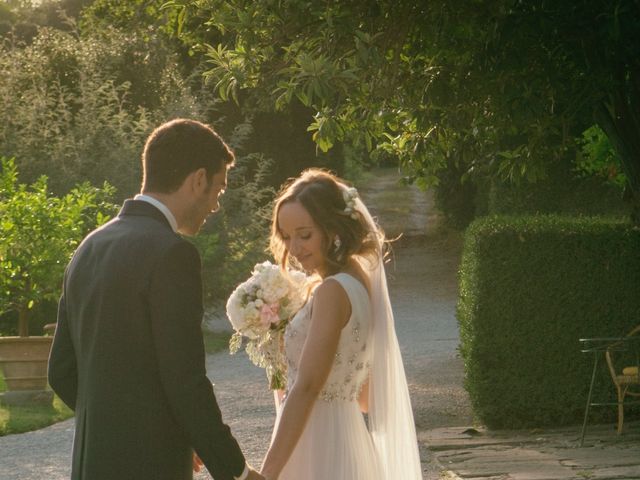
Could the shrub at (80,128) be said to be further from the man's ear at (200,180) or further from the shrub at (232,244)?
the man's ear at (200,180)

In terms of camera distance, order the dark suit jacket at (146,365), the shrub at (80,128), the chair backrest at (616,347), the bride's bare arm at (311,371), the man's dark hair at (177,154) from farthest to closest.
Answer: the shrub at (80,128)
the chair backrest at (616,347)
the bride's bare arm at (311,371)
the man's dark hair at (177,154)
the dark suit jacket at (146,365)

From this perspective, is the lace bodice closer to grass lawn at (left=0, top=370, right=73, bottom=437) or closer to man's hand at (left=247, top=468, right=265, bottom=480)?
man's hand at (left=247, top=468, right=265, bottom=480)

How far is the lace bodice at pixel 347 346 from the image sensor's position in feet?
13.3

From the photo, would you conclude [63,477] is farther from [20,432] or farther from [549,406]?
[549,406]

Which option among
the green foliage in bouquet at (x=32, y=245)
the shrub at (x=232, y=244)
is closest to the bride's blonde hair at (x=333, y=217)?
the green foliage in bouquet at (x=32, y=245)

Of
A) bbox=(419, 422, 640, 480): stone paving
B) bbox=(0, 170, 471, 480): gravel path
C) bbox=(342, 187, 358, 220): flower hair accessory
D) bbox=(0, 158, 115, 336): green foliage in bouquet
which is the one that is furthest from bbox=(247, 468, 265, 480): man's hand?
bbox=(0, 158, 115, 336): green foliage in bouquet

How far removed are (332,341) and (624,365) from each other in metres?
6.20

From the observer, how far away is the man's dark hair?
357 centimetres

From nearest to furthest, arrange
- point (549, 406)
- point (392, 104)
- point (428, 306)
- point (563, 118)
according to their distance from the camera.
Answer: point (563, 118), point (392, 104), point (549, 406), point (428, 306)

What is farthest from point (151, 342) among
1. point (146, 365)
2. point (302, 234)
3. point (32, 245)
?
point (32, 245)

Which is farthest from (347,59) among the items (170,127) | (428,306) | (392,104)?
(428,306)

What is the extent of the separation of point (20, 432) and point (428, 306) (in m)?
10.3

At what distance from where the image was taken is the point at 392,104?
837 centimetres

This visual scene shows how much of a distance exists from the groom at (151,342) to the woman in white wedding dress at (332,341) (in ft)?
1.62
